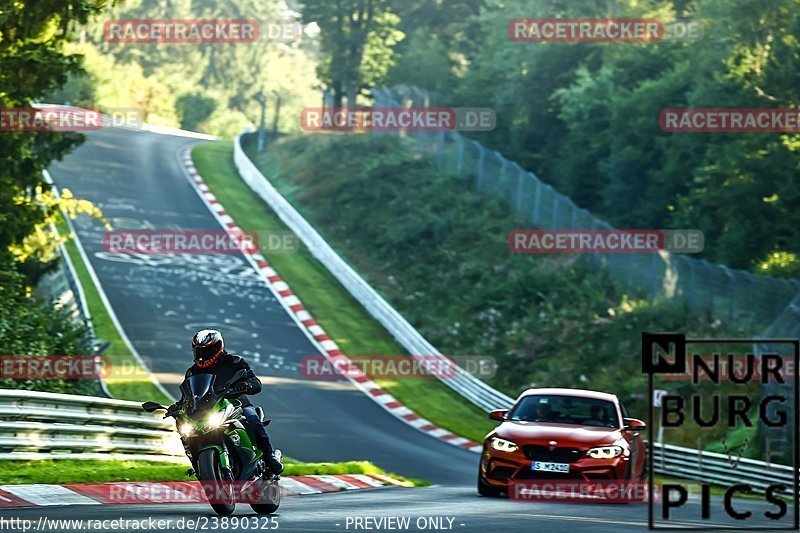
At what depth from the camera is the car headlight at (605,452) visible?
15145mm

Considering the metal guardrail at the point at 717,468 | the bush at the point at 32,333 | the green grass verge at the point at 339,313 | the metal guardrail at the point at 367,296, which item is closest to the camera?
the bush at the point at 32,333

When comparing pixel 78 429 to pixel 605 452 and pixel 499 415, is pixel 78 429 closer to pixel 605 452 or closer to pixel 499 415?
pixel 499 415

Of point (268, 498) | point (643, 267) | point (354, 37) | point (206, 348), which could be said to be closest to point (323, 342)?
point (643, 267)

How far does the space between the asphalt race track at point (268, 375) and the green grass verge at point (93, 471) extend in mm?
1756

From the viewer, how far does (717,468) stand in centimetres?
2617

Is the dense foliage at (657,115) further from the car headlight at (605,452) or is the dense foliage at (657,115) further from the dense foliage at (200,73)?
the car headlight at (605,452)

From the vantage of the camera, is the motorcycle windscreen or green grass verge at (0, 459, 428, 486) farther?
green grass verge at (0, 459, 428, 486)

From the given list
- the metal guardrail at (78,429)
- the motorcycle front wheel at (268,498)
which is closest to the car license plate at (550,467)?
the motorcycle front wheel at (268,498)

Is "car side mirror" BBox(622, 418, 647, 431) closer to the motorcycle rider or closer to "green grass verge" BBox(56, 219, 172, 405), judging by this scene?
the motorcycle rider

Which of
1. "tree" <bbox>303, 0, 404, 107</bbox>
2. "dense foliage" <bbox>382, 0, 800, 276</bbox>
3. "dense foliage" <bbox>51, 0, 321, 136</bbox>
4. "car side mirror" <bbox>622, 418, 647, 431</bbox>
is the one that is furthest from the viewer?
"dense foliage" <bbox>51, 0, 321, 136</bbox>

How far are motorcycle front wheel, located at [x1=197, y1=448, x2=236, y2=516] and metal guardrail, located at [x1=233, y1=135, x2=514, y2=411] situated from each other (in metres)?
20.1

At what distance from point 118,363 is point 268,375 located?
12.0ft

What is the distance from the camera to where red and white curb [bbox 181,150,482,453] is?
97.9ft

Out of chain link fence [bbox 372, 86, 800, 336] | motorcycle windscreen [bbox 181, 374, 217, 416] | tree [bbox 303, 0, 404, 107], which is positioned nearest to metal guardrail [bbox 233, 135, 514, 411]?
chain link fence [bbox 372, 86, 800, 336]
